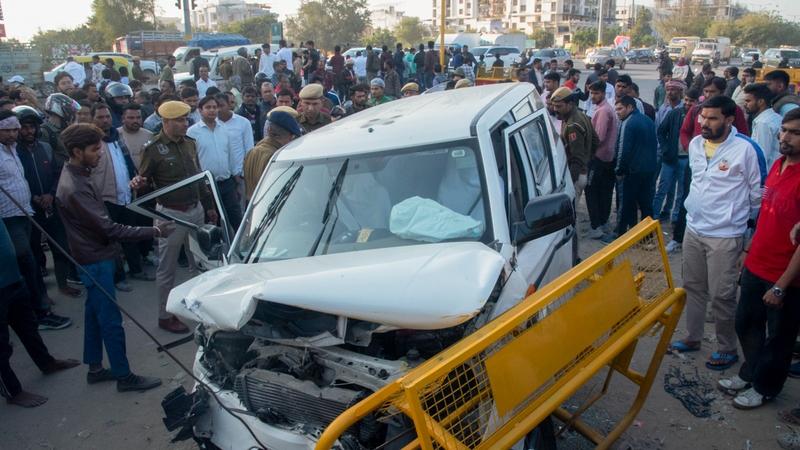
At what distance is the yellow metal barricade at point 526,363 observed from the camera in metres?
2.16

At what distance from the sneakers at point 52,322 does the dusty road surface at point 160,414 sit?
530 millimetres

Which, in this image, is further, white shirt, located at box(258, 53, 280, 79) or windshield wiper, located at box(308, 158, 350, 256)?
white shirt, located at box(258, 53, 280, 79)

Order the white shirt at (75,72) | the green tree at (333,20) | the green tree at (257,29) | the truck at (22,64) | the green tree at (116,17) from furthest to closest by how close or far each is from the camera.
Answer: the green tree at (333,20)
the green tree at (257,29)
the green tree at (116,17)
the truck at (22,64)
the white shirt at (75,72)

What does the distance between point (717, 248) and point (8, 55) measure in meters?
23.6

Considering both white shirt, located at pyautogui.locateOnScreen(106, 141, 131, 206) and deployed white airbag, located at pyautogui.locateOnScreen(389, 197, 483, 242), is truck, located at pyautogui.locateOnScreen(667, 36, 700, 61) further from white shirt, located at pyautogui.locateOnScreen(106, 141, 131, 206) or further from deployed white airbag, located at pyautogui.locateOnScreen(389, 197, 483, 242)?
deployed white airbag, located at pyautogui.locateOnScreen(389, 197, 483, 242)

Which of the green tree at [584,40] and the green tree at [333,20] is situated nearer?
the green tree at [333,20]

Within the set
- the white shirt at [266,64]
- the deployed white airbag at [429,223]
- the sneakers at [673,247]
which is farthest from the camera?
the white shirt at [266,64]

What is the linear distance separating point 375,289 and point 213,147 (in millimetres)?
4712

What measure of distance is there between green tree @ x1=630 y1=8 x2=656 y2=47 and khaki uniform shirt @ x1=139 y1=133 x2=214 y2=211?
95928 millimetres

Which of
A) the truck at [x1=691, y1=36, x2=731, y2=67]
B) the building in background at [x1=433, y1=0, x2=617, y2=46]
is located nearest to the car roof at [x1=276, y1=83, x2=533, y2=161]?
the truck at [x1=691, y1=36, x2=731, y2=67]

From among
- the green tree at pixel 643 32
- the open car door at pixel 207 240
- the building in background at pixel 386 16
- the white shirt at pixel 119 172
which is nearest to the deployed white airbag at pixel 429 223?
the open car door at pixel 207 240

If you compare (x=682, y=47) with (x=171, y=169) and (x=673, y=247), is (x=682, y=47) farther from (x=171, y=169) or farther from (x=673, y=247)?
(x=171, y=169)

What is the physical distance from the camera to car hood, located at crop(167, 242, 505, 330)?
2.52 m

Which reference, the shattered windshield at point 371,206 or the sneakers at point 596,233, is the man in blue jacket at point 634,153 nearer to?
the sneakers at point 596,233
